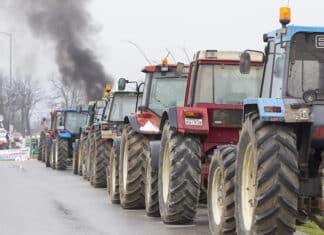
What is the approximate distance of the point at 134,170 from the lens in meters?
16.4

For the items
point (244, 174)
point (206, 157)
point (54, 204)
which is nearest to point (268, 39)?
point (244, 174)

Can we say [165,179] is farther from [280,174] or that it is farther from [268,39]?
[280,174]

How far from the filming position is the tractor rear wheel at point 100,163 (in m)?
22.9

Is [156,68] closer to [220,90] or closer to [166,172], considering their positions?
[220,90]

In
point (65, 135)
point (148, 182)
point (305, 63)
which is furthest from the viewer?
point (65, 135)

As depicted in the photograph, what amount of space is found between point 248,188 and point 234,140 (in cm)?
384

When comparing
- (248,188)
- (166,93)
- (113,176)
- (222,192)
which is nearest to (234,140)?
(222,192)

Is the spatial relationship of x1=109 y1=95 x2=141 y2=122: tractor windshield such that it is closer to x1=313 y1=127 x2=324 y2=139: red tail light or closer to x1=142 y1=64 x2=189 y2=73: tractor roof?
x1=142 y1=64 x2=189 y2=73: tractor roof

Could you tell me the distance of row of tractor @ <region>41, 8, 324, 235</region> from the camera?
901 centimetres

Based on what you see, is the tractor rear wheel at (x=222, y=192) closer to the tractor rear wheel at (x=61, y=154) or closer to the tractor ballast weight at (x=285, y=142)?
the tractor ballast weight at (x=285, y=142)

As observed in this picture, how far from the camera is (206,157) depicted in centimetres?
1380

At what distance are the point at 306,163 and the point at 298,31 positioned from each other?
1413mm

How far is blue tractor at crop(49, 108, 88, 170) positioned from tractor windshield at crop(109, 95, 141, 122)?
9.68m

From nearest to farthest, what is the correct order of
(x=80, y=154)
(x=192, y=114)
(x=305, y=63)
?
(x=305, y=63) < (x=192, y=114) < (x=80, y=154)
